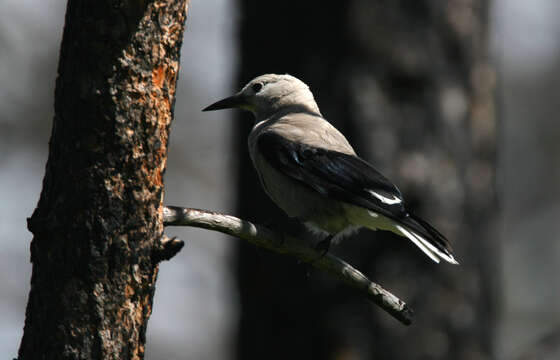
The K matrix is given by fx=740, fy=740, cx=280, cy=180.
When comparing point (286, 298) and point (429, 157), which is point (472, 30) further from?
point (286, 298)

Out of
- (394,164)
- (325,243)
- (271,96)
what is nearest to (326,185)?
(325,243)

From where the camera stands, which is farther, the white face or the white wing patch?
the white face

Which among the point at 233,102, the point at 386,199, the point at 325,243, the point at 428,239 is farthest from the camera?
the point at 233,102

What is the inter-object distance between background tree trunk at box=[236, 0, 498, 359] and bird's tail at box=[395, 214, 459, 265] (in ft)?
6.29

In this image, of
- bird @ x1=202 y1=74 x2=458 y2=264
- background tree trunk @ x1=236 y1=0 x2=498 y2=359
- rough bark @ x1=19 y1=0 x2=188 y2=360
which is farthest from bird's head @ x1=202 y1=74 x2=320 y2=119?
rough bark @ x1=19 y1=0 x2=188 y2=360

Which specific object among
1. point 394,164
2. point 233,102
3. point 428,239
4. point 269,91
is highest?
point 269,91

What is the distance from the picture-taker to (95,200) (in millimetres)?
2338

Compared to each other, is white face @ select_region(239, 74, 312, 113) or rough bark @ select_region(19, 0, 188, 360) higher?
white face @ select_region(239, 74, 312, 113)

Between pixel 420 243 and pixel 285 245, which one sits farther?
pixel 420 243

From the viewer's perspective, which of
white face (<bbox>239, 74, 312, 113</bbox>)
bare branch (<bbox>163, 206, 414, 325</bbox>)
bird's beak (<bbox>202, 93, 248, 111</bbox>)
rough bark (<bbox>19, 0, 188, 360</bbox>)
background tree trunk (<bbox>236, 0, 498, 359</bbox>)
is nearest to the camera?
rough bark (<bbox>19, 0, 188, 360</bbox>)

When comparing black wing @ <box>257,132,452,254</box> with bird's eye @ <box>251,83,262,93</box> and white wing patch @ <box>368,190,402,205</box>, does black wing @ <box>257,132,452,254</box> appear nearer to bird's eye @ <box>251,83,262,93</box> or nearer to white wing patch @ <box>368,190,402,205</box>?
white wing patch @ <box>368,190,402,205</box>

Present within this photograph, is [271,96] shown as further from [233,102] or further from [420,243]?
[420,243]

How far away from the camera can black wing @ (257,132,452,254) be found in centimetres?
349

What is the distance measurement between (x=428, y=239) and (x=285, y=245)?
77 centimetres
